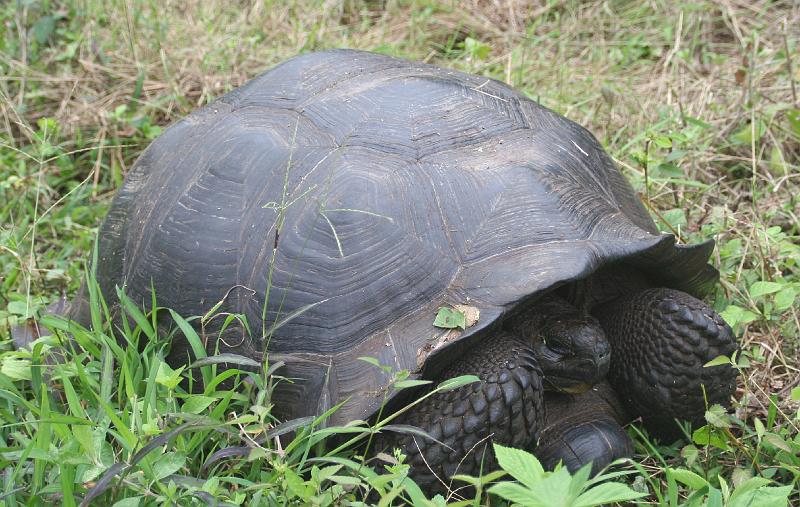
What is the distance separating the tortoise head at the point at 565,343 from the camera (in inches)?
95.7

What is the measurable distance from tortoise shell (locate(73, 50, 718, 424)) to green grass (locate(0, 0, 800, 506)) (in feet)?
0.63

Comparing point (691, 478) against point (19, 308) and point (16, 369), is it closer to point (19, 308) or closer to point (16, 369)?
point (16, 369)

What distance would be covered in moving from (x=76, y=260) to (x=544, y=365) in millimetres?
2166

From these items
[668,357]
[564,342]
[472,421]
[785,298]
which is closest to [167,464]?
[472,421]

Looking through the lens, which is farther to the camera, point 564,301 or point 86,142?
point 86,142

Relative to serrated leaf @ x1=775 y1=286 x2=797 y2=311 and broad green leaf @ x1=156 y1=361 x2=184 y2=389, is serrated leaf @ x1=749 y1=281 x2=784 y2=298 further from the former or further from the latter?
broad green leaf @ x1=156 y1=361 x2=184 y2=389

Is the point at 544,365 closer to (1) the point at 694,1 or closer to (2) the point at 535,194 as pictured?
(2) the point at 535,194

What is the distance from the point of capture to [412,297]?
7.66 feet

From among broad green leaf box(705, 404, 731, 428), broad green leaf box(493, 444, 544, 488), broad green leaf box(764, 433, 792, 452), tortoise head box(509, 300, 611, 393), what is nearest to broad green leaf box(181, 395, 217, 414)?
broad green leaf box(493, 444, 544, 488)

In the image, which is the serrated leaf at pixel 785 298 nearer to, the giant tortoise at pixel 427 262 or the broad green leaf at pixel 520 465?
the giant tortoise at pixel 427 262

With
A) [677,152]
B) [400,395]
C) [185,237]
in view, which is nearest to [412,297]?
[400,395]

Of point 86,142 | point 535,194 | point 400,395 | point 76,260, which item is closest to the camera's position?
point 400,395

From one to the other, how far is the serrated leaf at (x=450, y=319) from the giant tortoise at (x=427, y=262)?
0.02 metres

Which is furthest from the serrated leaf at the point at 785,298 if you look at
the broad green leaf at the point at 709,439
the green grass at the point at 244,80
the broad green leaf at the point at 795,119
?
the broad green leaf at the point at 795,119
